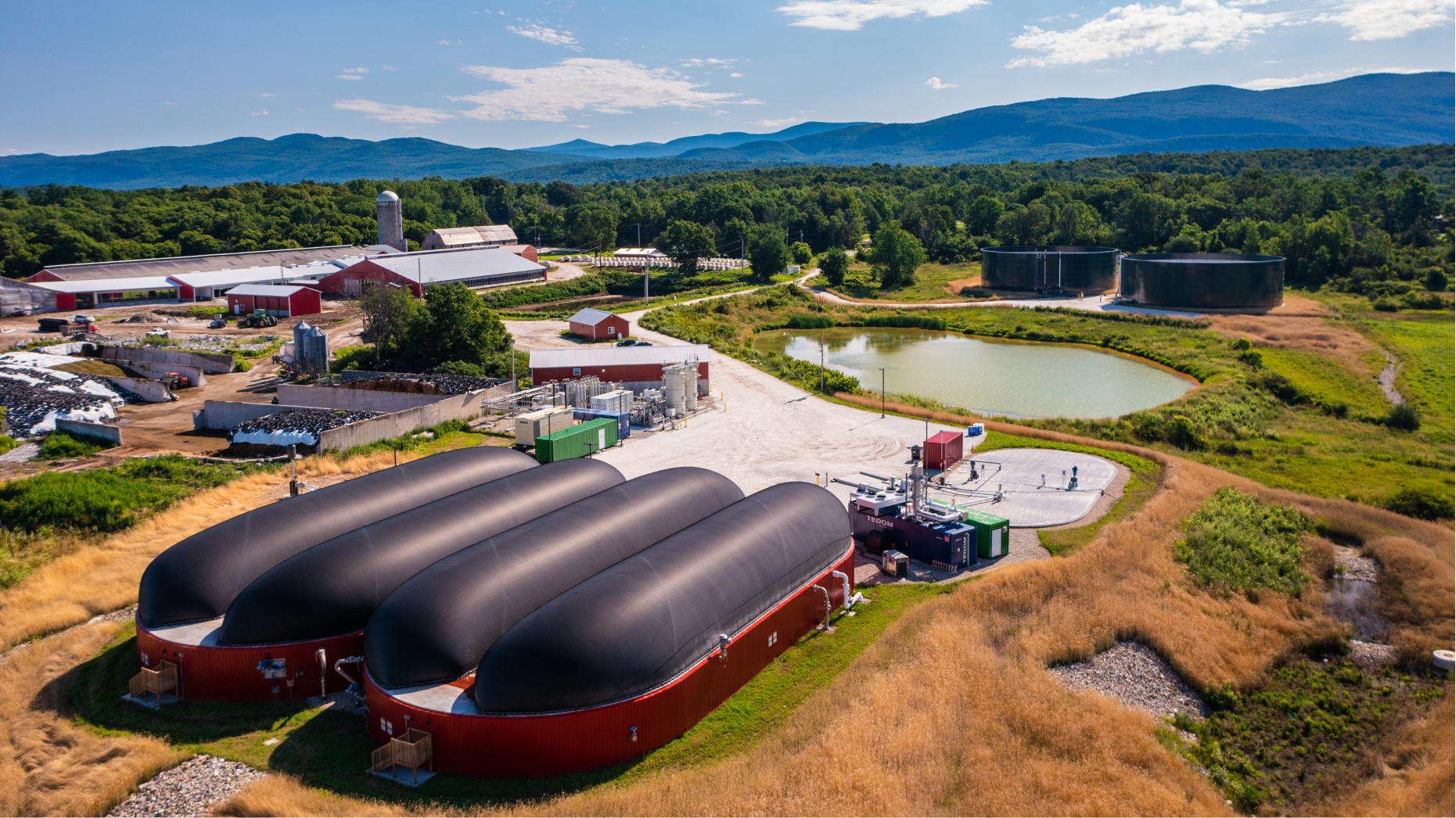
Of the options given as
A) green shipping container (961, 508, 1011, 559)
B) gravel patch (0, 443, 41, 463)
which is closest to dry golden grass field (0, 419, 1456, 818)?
green shipping container (961, 508, 1011, 559)

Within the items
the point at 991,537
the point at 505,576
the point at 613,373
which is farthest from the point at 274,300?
the point at 991,537

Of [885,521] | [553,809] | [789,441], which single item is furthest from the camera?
[789,441]

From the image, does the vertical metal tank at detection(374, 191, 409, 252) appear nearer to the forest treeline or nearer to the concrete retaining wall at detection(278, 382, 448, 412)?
the forest treeline

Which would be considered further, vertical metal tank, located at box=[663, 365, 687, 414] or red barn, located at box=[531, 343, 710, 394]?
red barn, located at box=[531, 343, 710, 394]

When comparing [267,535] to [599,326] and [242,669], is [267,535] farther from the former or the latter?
[599,326]

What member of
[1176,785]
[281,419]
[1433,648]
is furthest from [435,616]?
[281,419]

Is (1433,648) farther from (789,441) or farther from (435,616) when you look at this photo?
(789,441)
